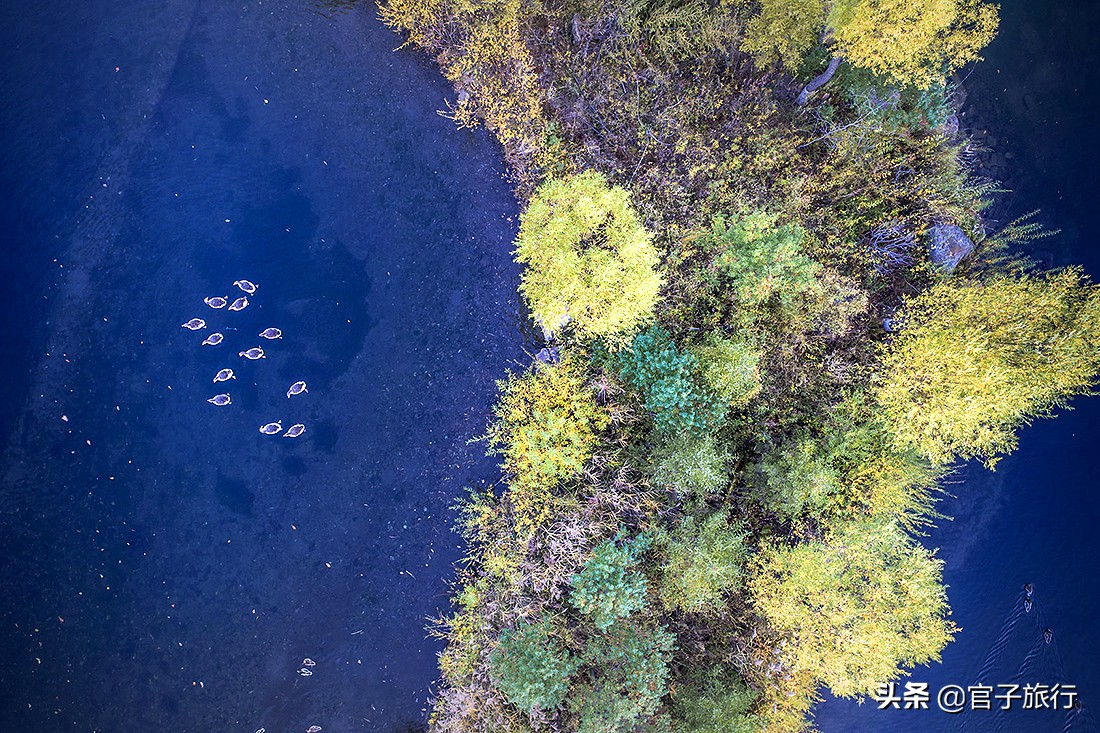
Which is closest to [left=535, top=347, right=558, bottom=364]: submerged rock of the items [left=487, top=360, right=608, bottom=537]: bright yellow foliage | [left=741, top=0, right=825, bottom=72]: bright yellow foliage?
[left=487, top=360, right=608, bottom=537]: bright yellow foliage

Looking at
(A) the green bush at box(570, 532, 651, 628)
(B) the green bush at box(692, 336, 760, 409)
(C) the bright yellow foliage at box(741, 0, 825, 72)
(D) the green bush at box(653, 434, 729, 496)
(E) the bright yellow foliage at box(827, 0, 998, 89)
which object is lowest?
(A) the green bush at box(570, 532, 651, 628)

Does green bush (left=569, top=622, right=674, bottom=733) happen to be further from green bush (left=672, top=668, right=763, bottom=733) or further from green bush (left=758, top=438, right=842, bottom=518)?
green bush (left=758, top=438, right=842, bottom=518)

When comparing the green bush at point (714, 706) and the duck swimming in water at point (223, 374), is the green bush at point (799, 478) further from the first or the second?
the duck swimming in water at point (223, 374)

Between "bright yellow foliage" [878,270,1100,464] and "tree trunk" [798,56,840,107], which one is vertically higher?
"tree trunk" [798,56,840,107]

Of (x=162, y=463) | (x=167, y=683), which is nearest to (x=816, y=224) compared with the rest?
(x=162, y=463)

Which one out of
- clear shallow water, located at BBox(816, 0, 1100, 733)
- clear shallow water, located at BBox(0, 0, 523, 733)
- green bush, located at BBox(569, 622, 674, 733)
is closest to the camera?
green bush, located at BBox(569, 622, 674, 733)

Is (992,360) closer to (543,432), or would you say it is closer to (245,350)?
(543,432)
